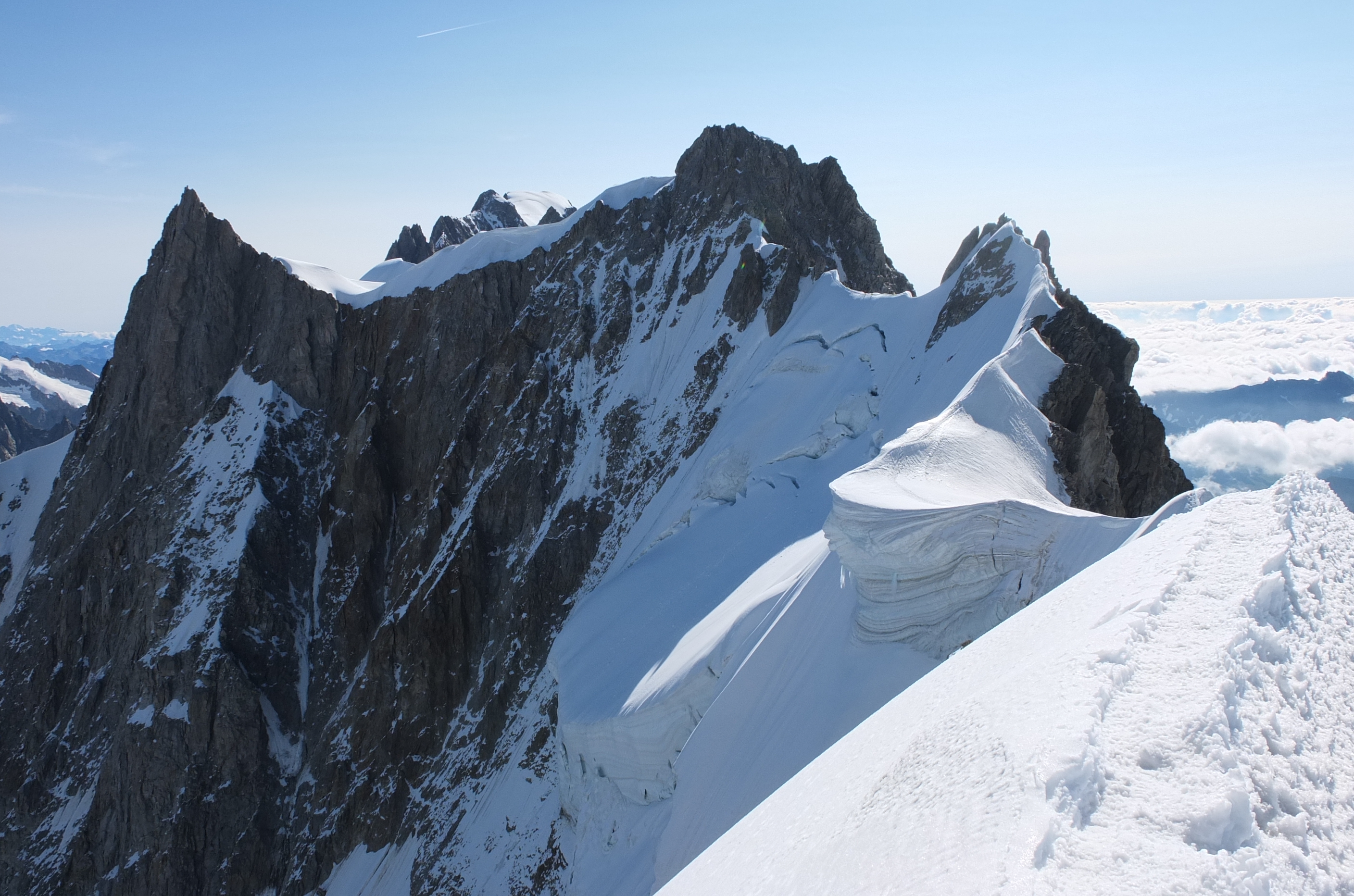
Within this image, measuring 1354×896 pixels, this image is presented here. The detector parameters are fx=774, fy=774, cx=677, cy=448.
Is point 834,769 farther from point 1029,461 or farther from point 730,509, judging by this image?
point 730,509

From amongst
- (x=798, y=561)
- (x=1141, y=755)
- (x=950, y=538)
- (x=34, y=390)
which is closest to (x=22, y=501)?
(x=798, y=561)

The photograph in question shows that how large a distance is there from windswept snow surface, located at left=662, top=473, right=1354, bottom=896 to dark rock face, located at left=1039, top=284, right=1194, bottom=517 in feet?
47.5

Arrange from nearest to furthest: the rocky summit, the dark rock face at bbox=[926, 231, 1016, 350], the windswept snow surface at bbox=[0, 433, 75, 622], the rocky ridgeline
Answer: the rocky summit, the dark rock face at bbox=[926, 231, 1016, 350], the windswept snow surface at bbox=[0, 433, 75, 622], the rocky ridgeline

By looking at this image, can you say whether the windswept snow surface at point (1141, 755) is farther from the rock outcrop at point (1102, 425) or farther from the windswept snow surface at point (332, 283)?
the windswept snow surface at point (332, 283)

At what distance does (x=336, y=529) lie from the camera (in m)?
49.3

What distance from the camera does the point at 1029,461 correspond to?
21.1 m

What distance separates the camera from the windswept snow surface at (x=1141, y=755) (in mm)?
4789

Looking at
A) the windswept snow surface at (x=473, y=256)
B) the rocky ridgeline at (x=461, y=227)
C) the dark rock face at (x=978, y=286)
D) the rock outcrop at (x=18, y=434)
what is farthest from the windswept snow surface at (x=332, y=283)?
the rock outcrop at (x=18, y=434)

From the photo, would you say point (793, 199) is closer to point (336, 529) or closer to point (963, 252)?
point (963, 252)

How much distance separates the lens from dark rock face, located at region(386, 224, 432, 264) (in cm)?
7619

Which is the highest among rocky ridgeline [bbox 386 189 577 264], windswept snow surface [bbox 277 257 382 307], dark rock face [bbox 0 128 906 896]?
rocky ridgeline [bbox 386 189 577 264]

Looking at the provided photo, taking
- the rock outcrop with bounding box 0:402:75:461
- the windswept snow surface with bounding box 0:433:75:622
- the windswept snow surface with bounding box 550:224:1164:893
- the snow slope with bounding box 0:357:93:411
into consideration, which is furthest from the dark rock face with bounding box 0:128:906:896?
the snow slope with bounding box 0:357:93:411

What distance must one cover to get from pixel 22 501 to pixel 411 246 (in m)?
38.1

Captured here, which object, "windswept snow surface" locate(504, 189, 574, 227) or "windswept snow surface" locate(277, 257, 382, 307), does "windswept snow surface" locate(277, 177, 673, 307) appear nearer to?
"windswept snow surface" locate(277, 257, 382, 307)
